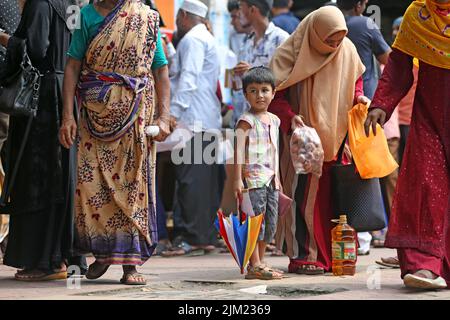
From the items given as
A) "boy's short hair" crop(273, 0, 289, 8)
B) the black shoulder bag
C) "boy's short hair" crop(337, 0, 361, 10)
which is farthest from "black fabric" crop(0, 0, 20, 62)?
"boy's short hair" crop(273, 0, 289, 8)

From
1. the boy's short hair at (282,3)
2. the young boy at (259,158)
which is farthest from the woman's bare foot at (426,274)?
the boy's short hair at (282,3)

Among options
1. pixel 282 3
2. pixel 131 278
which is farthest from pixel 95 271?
pixel 282 3

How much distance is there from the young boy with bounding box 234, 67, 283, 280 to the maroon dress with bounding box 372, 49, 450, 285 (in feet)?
3.40

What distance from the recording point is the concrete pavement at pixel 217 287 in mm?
5488

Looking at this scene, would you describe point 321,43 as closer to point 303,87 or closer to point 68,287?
point 303,87

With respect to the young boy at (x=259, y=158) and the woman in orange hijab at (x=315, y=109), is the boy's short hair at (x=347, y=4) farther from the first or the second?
the young boy at (x=259, y=158)

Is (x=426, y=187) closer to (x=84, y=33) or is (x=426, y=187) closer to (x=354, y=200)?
(x=354, y=200)

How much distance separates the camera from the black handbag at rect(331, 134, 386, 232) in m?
6.96

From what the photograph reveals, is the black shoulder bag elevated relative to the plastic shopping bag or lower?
elevated

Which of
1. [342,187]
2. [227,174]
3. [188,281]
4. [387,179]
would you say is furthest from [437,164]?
[227,174]

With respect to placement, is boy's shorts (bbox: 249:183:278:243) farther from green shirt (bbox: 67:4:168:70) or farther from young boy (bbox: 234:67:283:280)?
green shirt (bbox: 67:4:168:70)

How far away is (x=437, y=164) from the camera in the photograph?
5.87 m
